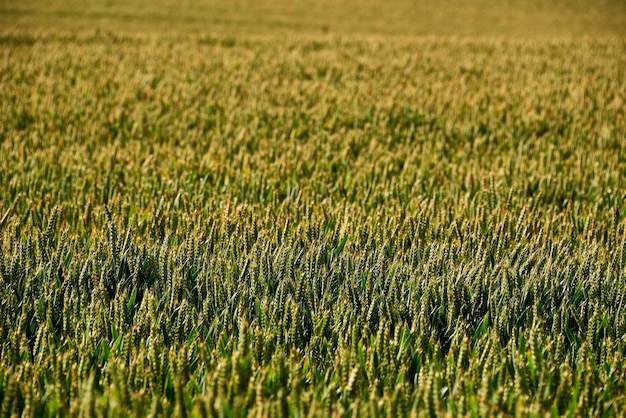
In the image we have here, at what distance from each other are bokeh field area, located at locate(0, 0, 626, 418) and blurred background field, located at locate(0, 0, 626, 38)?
8.23 m

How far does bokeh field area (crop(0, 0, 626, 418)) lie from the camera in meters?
1.79

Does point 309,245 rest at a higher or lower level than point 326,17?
lower

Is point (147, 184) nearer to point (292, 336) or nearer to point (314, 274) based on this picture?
point (314, 274)

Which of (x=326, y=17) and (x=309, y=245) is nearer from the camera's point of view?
(x=309, y=245)

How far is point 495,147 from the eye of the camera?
479 cm

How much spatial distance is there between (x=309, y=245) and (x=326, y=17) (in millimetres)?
15044

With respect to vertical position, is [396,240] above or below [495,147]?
below

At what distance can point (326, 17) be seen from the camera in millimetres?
16906

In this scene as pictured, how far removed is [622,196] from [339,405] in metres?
2.47

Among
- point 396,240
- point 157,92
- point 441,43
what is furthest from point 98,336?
point 441,43

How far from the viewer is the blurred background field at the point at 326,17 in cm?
1456

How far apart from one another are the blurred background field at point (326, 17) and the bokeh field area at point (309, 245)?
324 inches

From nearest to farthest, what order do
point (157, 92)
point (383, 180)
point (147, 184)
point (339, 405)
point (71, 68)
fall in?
1. point (339, 405)
2. point (147, 184)
3. point (383, 180)
4. point (157, 92)
5. point (71, 68)

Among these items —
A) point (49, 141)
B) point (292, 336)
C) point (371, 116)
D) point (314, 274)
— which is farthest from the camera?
point (371, 116)
